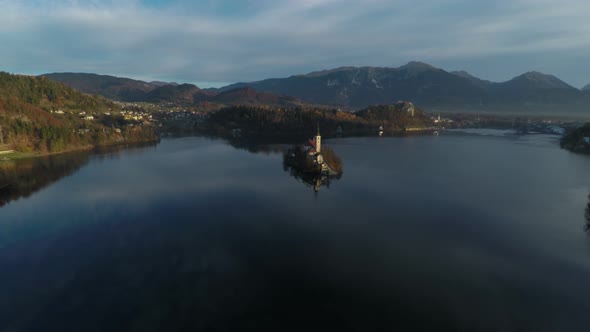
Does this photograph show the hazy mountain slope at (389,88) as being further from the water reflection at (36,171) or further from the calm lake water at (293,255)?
the calm lake water at (293,255)

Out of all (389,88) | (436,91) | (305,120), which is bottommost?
(305,120)

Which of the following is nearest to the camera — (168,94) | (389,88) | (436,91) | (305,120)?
(305,120)

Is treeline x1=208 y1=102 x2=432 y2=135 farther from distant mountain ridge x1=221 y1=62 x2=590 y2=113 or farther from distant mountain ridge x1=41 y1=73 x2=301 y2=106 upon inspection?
distant mountain ridge x1=221 y1=62 x2=590 y2=113

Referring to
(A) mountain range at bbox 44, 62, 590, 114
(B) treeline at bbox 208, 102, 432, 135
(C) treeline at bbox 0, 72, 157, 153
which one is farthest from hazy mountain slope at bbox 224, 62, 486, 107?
(C) treeline at bbox 0, 72, 157, 153

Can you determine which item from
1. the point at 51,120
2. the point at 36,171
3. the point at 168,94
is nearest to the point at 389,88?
the point at 168,94

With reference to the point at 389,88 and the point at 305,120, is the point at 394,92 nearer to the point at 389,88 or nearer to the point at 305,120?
the point at 389,88

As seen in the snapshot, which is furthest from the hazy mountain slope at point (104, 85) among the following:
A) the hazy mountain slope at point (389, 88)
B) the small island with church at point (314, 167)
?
the small island with church at point (314, 167)
